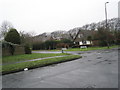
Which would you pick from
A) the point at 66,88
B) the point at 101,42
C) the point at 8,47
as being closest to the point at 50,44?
the point at 101,42

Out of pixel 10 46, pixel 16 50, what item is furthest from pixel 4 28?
pixel 10 46

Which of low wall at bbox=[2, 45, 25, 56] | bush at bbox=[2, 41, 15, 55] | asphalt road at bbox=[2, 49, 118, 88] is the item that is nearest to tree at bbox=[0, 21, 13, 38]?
low wall at bbox=[2, 45, 25, 56]

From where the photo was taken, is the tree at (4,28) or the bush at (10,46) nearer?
the bush at (10,46)

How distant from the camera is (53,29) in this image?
102 metres

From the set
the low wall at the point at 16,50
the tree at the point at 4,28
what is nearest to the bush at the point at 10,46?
the low wall at the point at 16,50

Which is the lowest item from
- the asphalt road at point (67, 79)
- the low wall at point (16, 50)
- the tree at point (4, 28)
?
the asphalt road at point (67, 79)

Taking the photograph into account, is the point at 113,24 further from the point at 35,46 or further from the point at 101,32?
the point at 35,46

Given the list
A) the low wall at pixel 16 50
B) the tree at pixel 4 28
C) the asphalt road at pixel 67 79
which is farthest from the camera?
the tree at pixel 4 28

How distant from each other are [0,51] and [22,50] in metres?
5.06

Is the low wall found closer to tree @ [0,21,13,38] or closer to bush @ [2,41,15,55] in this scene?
bush @ [2,41,15,55]

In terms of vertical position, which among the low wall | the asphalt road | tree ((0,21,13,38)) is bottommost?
the asphalt road

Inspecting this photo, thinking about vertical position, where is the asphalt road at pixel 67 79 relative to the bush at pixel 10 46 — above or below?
below

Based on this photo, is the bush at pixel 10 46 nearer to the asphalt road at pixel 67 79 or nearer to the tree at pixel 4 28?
the asphalt road at pixel 67 79

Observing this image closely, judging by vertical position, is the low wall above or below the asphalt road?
above
